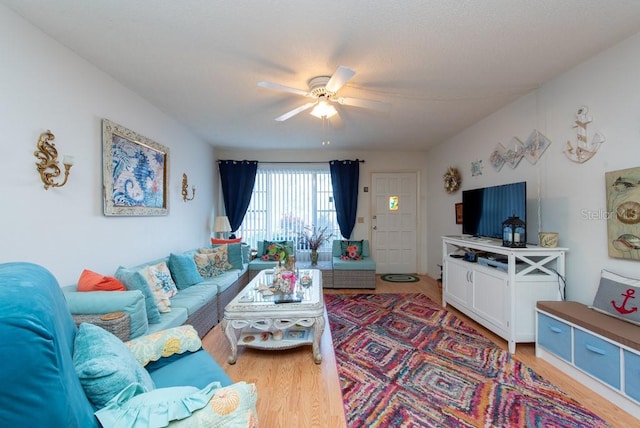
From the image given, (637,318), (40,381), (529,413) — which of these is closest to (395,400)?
(529,413)

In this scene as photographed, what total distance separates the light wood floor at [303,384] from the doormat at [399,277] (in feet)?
6.75

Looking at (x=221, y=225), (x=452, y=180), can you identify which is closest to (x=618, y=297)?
(x=452, y=180)

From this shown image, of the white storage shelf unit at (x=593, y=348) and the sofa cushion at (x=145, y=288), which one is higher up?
the sofa cushion at (x=145, y=288)

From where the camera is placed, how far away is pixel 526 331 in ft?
7.77

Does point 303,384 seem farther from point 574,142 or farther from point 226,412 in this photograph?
point 574,142

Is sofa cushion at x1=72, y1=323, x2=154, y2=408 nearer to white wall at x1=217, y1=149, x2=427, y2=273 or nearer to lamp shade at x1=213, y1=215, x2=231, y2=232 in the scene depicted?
lamp shade at x1=213, y1=215, x2=231, y2=232

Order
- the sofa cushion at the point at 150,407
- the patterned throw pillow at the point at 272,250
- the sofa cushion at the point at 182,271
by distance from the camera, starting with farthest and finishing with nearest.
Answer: the patterned throw pillow at the point at 272,250
the sofa cushion at the point at 182,271
the sofa cushion at the point at 150,407

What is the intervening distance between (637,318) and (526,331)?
74cm

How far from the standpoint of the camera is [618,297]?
1893mm

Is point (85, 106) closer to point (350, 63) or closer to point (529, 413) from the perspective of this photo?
point (350, 63)

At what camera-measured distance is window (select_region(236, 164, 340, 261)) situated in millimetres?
5227

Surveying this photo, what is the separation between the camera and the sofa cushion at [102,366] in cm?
87

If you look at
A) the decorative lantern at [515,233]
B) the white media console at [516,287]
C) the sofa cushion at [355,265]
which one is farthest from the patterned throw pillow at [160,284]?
the decorative lantern at [515,233]

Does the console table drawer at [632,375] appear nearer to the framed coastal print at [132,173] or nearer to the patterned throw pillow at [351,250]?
the patterned throw pillow at [351,250]
